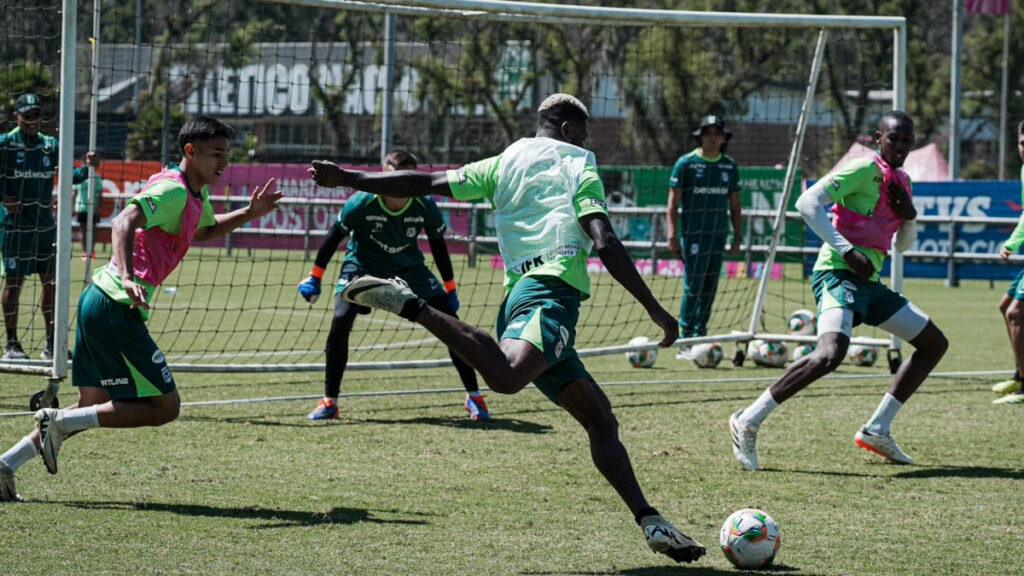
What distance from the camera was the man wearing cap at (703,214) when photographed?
12.2 metres

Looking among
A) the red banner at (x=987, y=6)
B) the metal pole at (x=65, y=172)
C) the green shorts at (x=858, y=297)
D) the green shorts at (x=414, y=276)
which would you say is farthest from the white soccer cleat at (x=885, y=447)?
the red banner at (x=987, y=6)

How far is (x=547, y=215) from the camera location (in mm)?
5504

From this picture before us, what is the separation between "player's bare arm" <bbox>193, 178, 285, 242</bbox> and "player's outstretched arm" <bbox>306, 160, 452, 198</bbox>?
1083mm

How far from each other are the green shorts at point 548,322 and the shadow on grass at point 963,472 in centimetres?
271

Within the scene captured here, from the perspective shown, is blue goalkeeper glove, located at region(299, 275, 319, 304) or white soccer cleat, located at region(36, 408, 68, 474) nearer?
white soccer cleat, located at region(36, 408, 68, 474)

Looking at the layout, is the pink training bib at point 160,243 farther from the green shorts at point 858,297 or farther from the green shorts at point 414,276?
the green shorts at point 858,297

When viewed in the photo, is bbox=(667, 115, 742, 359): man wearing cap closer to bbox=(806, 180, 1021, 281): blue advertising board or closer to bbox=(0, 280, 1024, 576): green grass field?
bbox=(0, 280, 1024, 576): green grass field

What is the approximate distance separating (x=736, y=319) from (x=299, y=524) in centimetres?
1147

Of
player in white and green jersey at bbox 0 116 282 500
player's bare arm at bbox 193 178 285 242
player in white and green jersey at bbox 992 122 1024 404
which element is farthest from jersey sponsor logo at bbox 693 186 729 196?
player in white and green jersey at bbox 0 116 282 500

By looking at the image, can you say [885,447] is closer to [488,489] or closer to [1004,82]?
[488,489]

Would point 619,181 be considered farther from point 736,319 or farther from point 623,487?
point 623,487

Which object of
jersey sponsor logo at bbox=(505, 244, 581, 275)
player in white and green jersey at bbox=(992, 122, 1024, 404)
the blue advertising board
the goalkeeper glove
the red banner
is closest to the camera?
jersey sponsor logo at bbox=(505, 244, 581, 275)

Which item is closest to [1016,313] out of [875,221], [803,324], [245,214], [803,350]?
[803,350]

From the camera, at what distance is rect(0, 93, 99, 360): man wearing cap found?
34.9 feet
